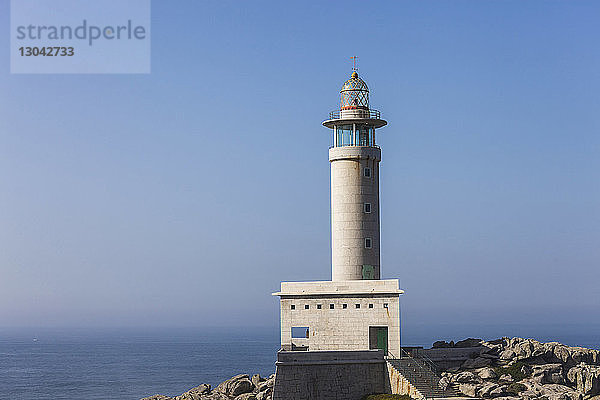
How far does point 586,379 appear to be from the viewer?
3694 centimetres

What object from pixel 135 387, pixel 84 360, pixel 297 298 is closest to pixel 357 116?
pixel 297 298

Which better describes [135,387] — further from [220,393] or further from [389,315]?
[389,315]

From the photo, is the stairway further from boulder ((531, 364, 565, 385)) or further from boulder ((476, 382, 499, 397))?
boulder ((531, 364, 565, 385))

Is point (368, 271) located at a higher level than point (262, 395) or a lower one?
higher

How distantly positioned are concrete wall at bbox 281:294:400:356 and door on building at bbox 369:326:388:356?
1.06 feet

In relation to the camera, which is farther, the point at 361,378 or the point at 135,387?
the point at 135,387

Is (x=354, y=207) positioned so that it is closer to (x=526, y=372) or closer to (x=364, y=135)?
(x=364, y=135)

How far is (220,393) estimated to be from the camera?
46.0 m

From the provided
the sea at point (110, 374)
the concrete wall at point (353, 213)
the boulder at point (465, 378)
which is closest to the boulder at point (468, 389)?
the boulder at point (465, 378)

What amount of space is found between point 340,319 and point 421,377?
6.39 m

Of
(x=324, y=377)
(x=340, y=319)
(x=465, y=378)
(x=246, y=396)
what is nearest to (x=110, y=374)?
(x=246, y=396)

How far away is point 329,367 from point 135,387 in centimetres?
6629

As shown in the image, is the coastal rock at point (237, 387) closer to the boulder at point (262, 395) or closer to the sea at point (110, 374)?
the boulder at point (262, 395)

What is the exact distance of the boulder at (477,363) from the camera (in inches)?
1581
